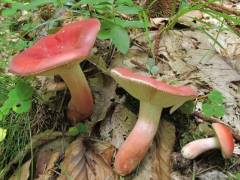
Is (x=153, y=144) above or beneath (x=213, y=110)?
beneath

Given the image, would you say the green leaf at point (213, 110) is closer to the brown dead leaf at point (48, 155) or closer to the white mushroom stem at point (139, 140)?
the white mushroom stem at point (139, 140)

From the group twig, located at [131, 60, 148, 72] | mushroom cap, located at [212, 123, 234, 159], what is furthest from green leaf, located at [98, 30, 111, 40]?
mushroom cap, located at [212, 123, 234, 159]

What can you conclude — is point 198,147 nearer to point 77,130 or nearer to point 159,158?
point 159,158

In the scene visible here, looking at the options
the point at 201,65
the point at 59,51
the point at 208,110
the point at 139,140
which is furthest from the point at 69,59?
the point at 201,65

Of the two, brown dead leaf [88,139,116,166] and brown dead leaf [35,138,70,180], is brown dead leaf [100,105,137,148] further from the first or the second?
brown dead leaf [35,138,70,180]

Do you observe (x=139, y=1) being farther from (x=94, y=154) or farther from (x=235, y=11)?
(x=94, y=154)

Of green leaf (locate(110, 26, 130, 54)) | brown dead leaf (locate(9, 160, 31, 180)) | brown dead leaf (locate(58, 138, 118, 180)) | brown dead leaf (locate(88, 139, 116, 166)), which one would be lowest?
brown dead leaf (locate(9, 160, 31, 180))
